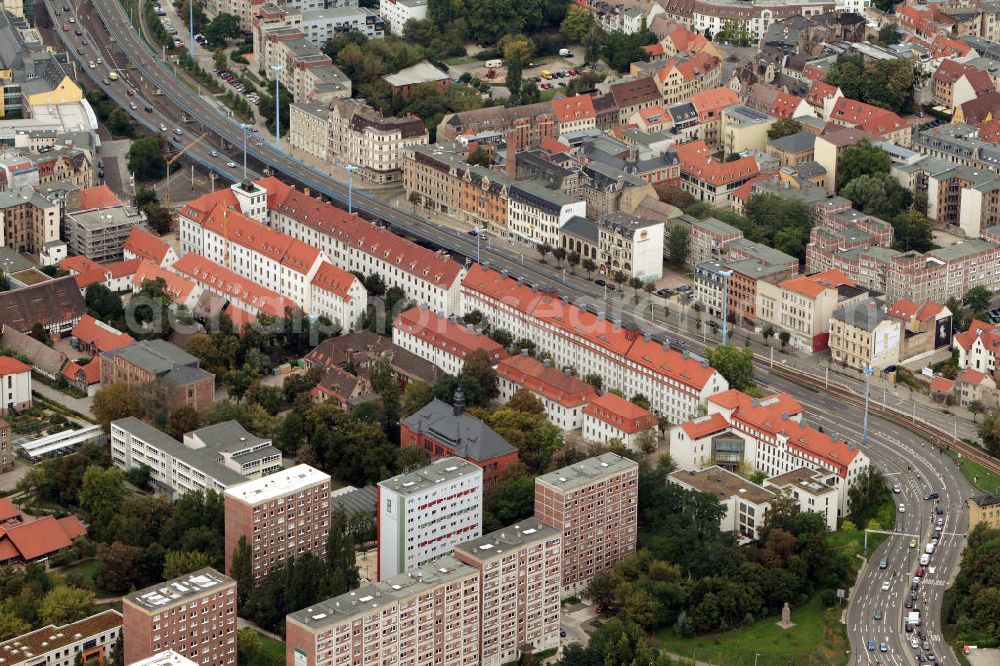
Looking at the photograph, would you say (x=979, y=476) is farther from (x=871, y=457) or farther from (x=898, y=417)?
(x=898, y=417)

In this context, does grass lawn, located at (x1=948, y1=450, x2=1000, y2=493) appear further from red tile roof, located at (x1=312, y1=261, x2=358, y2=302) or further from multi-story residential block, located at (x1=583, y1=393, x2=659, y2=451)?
red tile roof, located at (x1=312, y1=261, x2=358, y2=302)

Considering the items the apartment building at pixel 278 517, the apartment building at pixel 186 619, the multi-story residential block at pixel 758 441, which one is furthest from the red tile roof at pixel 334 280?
the apartment building at pixel 186 619

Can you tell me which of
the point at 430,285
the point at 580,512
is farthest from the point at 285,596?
the point at 430,285

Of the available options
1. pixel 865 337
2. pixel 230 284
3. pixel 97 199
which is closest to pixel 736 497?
pixel 865 337

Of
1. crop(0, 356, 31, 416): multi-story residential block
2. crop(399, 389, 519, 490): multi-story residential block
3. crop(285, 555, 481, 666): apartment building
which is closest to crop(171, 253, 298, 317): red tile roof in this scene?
crop(0, 356, 31, 416): multi-story residential block

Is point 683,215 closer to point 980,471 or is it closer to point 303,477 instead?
point 980,471

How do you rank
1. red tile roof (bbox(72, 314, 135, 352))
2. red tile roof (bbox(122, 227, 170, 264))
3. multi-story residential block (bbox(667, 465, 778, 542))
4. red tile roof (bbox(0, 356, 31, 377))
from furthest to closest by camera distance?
red tile roof (bbox(122, 227, 170, 264)), red tile roof (bbox(72, 314, 135, 352)), red tile roof (bbox(0, 356, 31, 377)), multi-story residential block (bbox(667, 465, 778, 542))
